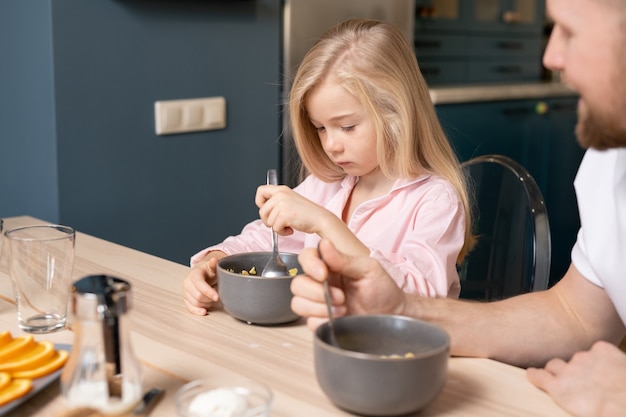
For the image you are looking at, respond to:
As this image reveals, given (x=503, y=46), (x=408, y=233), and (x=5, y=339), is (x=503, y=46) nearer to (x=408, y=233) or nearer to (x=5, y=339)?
(x=408, y=233)

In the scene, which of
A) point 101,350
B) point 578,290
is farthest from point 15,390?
point 578,290

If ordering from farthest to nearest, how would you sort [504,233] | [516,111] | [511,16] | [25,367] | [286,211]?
[511,16] < [516,111] < [504,233] < [286,211] < [25,367]

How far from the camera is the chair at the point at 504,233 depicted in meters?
1.56

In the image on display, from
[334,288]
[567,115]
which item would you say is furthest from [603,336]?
[567,115]

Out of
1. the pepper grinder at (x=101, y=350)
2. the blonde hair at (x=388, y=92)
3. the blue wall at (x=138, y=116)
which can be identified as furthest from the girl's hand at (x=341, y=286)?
the blue wall at (x=138, y=116)

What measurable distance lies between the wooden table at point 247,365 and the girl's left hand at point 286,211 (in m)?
0.18

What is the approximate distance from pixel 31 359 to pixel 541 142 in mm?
3317

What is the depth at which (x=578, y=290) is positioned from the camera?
121 cm

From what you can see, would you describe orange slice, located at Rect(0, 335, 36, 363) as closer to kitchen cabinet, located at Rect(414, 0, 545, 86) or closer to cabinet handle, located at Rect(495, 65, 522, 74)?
kitchen cabinet, located at Rect(414, 0, 545, 86)

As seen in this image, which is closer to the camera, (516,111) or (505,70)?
(516,111)

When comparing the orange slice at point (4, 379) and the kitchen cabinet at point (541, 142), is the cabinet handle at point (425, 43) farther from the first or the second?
the orange slice at point (4, 379)

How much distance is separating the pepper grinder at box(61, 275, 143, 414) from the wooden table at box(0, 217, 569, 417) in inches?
2.3

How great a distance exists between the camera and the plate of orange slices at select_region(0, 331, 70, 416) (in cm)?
85

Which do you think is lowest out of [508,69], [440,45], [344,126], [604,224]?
[604,224]
